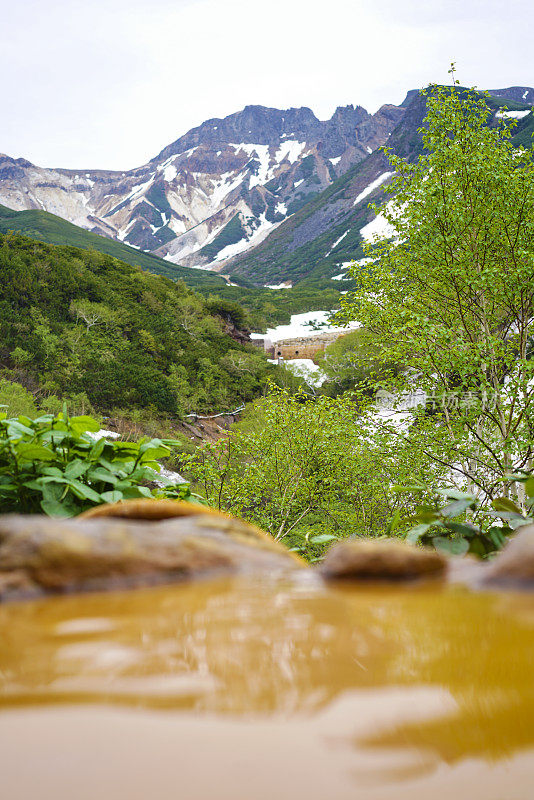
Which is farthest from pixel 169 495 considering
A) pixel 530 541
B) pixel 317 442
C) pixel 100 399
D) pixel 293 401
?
pixel 100 399

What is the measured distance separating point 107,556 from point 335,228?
184540mm

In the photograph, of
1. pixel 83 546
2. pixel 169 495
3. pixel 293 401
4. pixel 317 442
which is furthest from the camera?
pixel 293 401

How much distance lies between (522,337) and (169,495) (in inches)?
341

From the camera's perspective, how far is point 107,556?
1377 millimetres

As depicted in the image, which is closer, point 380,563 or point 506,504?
point 380,563

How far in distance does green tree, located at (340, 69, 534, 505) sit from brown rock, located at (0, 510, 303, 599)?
288 inches

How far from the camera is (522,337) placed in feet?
32.2

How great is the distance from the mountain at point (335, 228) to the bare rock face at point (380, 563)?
137191 millimetres

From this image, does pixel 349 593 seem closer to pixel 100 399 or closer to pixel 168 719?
pixel 168 719

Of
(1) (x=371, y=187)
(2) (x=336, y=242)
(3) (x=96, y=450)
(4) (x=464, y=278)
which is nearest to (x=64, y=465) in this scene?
(3) (x=96, y=450)

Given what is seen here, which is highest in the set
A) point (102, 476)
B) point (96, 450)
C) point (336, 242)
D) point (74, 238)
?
point (74, 238)

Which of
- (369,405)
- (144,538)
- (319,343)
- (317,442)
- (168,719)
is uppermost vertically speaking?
(168,719)

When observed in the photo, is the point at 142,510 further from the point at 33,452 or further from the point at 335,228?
the point at 335,228

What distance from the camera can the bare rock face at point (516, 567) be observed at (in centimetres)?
134
